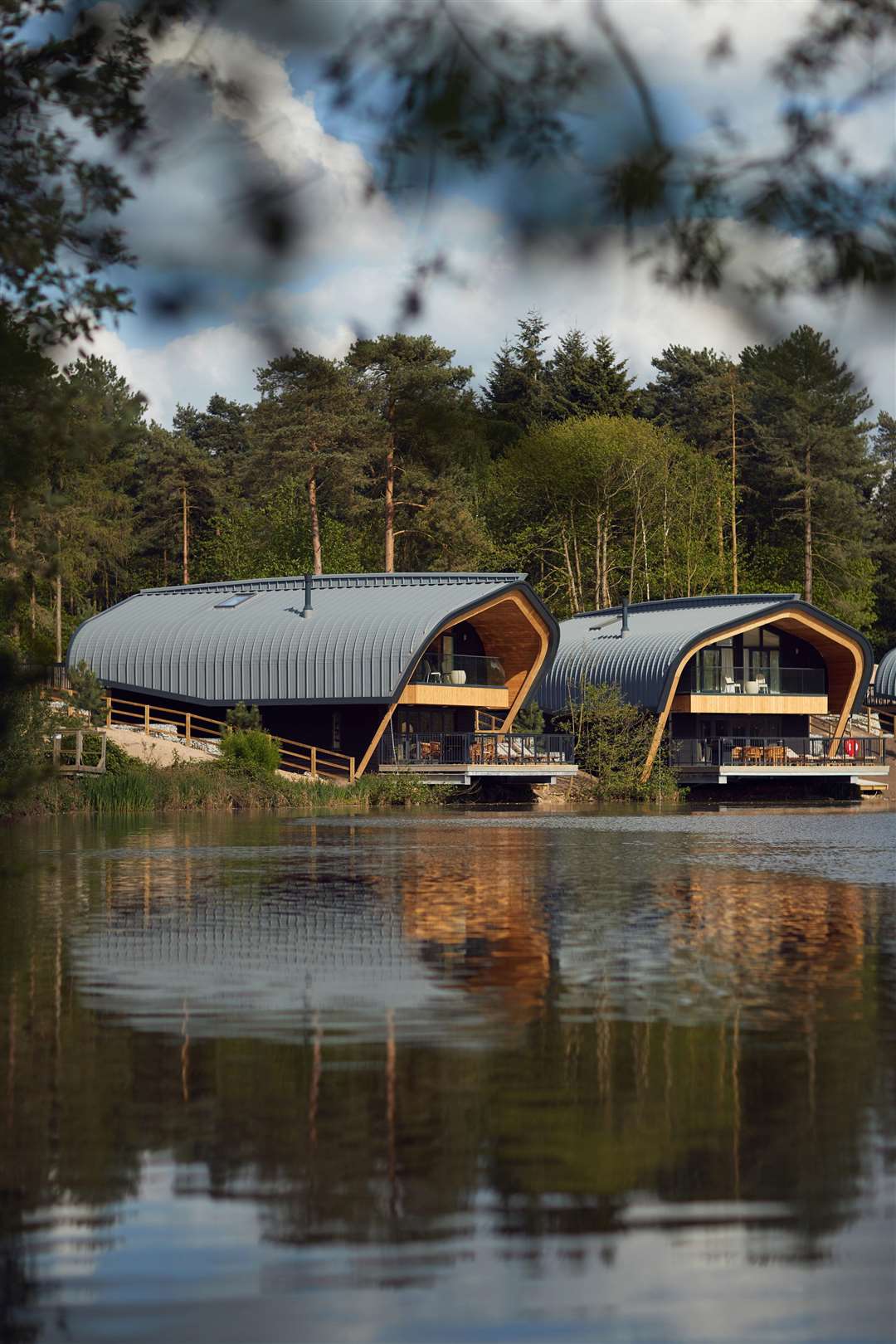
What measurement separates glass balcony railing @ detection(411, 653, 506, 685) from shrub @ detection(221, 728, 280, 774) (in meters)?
9.05

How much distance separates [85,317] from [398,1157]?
3587 millimetres

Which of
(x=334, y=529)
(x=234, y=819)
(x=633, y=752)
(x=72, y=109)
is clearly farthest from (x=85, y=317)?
(x=334, y=529)

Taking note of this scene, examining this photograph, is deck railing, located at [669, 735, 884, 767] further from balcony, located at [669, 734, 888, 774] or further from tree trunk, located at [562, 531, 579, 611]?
tree trunk, located at [562, 531, 579, 611]

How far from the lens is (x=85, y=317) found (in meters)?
7.46

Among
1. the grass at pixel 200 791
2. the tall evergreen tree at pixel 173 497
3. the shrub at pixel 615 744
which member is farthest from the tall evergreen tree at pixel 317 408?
the shrub at pixel 615 744

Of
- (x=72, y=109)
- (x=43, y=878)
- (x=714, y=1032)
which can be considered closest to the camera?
(x=72, y=109)

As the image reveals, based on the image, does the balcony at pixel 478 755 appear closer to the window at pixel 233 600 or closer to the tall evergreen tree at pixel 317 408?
the window at pixel 233 600

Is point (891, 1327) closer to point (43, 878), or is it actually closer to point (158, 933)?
point (158, 933)

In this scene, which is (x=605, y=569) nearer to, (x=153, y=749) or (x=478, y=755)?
(x=478, y=755)

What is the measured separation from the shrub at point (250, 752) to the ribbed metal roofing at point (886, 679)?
36948mm

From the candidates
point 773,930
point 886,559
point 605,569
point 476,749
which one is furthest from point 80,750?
point 886,559

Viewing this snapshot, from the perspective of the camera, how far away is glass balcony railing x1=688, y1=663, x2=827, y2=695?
205ft

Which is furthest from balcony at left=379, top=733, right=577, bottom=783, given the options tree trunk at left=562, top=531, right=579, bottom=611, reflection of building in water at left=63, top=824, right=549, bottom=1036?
reflection of building in water at left=63, top=824, right=549, bottom=1036

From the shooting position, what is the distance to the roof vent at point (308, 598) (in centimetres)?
5888
